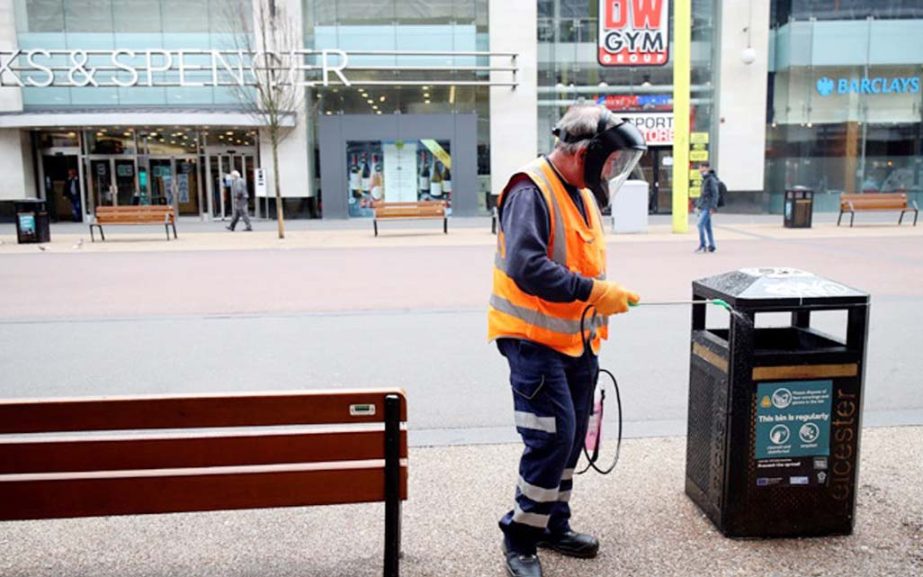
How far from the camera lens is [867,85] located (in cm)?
2681

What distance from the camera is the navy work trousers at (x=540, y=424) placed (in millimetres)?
3039

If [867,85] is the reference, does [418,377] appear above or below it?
below

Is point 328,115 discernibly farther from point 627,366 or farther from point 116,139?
point 627,366

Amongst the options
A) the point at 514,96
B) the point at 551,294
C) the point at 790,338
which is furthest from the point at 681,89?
the point at 551,294

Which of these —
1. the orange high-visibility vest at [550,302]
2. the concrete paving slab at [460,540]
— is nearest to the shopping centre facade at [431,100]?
the concrete paving slab at [460,540]

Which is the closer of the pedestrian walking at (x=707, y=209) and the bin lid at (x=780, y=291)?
the bin lid at (x=780, y=291)

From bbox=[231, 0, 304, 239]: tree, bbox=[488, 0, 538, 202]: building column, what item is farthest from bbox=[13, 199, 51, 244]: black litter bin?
bbox=[488, 0, 538, 202]: building column

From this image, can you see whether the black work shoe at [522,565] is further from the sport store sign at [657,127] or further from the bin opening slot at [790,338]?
the sport store sign at [657,127]

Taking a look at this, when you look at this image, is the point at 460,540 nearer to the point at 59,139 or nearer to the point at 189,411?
the point at 189,411

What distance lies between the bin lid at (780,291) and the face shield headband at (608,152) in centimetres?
75

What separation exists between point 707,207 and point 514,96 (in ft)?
41.8

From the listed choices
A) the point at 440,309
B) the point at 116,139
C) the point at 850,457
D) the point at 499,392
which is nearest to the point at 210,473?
the point at 850,457

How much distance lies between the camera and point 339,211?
26.8 m

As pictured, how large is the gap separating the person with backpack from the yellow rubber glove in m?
12.2
